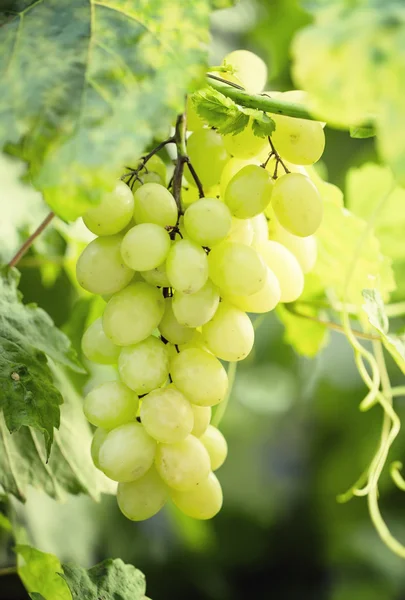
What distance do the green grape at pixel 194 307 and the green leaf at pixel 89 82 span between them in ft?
0.33

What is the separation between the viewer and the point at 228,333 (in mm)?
409

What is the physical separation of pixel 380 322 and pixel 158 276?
0.16 meters

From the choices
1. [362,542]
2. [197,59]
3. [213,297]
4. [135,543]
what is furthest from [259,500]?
[197,59]

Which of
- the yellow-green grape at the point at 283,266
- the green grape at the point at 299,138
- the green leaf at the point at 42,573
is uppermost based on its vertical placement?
the green grape at the point at 299,138

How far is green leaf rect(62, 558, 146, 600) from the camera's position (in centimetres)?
44

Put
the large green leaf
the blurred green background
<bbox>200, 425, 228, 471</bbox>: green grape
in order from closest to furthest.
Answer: the large green leaf < <bbox>200, 425, 228, 471</bbox>: green grape < the blurred green background

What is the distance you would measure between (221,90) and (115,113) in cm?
11

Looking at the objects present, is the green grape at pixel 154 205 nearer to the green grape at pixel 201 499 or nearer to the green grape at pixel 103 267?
the green grape at pixel 103 267

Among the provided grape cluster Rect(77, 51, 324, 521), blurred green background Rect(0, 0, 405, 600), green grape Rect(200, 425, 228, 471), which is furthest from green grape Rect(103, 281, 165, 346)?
blurred green background Rect(0, 0, 405, 600)

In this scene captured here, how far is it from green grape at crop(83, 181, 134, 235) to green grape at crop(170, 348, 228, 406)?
87mm

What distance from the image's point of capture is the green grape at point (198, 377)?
407mm

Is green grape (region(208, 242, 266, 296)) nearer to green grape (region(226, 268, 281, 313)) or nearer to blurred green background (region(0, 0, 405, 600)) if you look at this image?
green grape (region(226, 268, 281, 313))

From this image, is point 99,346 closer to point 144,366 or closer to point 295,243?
point 144,366

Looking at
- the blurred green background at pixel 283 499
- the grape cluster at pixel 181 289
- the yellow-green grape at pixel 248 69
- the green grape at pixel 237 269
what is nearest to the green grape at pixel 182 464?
the grape cluster at pixel 181 289
